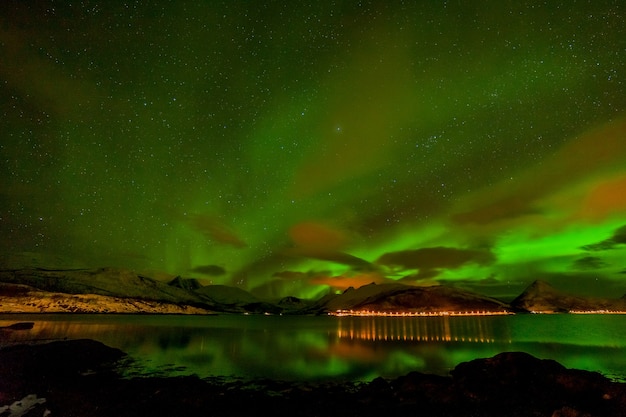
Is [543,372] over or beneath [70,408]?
over

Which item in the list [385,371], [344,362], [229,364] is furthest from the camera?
[344,362]

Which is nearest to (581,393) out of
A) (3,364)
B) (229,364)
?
(229,364)

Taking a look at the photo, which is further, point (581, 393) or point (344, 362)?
point (344, 362)

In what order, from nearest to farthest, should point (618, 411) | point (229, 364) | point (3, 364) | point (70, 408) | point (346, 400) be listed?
point (618, 411), point (70, 408), point (346, 400), point (3, 364), point (229, 364)

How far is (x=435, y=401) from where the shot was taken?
24.2m

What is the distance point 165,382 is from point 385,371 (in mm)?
24064

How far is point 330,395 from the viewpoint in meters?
28.5

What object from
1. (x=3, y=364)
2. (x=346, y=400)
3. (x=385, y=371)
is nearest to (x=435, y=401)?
(x=346, y=400)

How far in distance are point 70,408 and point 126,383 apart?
8.00m

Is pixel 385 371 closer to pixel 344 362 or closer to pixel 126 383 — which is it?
pixel 344 362

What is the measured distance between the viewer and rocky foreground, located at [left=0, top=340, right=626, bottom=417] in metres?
22.4

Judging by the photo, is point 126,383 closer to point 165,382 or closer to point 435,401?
point 165,382

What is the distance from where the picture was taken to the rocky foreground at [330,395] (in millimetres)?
22359

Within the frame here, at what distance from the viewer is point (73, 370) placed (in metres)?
35.3
